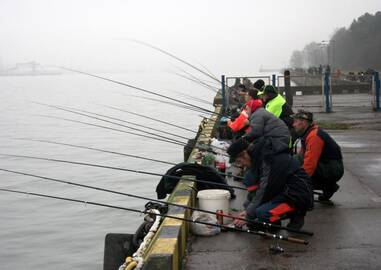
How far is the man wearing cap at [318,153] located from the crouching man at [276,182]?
1.19 meters

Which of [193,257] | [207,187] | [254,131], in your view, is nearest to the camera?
[193,257]

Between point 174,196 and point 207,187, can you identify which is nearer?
point 174,196

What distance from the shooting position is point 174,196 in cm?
771

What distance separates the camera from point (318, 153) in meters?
7.65

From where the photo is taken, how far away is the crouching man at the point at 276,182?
6.34 meters

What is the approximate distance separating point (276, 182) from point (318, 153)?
4.86 ft

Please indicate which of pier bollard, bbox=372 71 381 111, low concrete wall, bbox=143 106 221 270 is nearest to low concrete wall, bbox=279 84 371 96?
pier bollard, bbox=372 71 381 111

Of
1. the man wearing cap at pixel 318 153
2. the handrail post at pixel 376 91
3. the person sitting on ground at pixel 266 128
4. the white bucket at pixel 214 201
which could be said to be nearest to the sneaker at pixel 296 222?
the person sitting on ground at pixel 266 128

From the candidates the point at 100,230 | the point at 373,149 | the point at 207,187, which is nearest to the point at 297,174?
the point at 207,187

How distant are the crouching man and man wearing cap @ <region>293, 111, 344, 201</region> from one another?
3.90 feet

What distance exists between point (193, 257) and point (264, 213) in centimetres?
87

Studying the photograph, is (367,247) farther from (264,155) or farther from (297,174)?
(264,155)

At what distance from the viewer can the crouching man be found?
6.34 m

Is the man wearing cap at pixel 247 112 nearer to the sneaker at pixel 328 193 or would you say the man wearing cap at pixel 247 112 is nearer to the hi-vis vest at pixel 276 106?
the hi-vis vest at pixel 276 106
